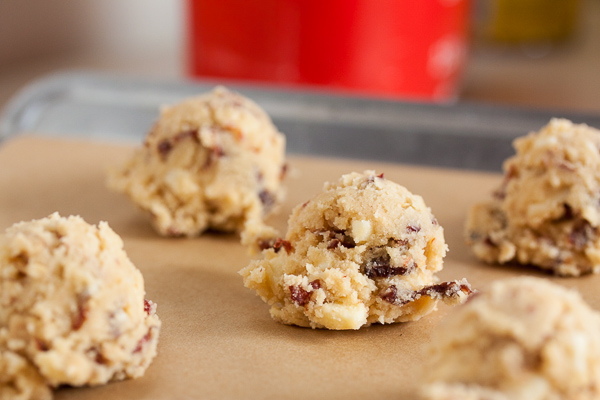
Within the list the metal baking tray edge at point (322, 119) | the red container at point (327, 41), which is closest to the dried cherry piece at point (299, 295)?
the metal baking tray edge at point (322, 119)

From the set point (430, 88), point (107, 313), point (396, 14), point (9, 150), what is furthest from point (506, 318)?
point (430, 88)

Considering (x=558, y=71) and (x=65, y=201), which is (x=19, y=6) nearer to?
(x=65, y=201)

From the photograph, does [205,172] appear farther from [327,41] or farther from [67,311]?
[327,41]

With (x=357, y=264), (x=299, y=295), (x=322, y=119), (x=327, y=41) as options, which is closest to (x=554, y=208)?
(x=357, y=264)

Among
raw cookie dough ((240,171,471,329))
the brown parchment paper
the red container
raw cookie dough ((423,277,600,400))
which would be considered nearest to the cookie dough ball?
Result: the brown parchment paper

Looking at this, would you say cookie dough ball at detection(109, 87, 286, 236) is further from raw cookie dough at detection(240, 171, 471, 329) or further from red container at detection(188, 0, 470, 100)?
red container at detection(188, 0, 470, 100)
